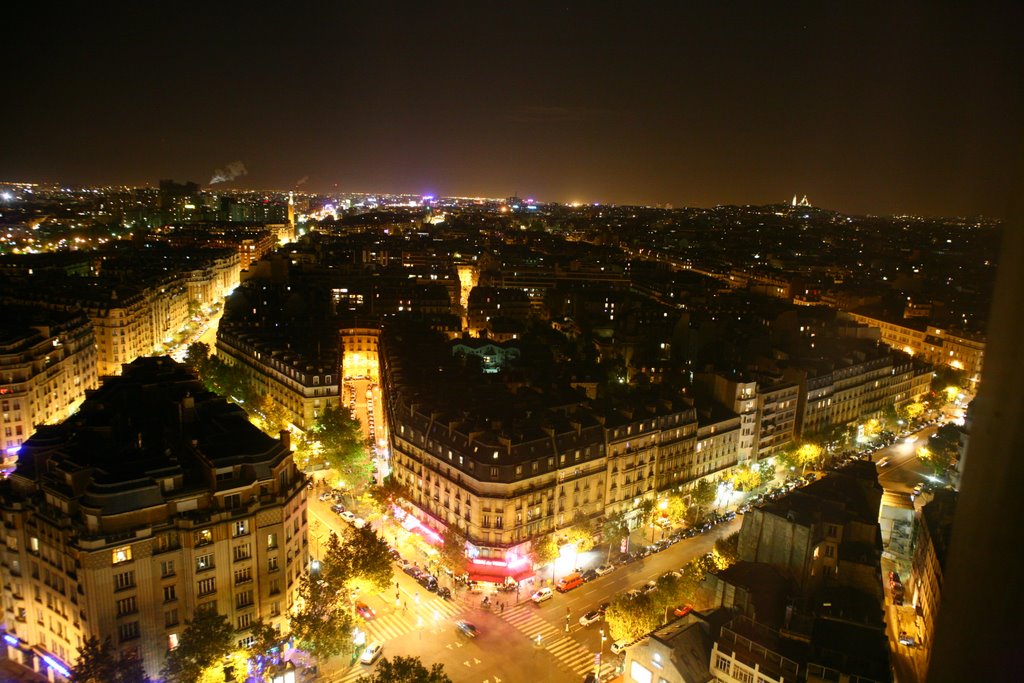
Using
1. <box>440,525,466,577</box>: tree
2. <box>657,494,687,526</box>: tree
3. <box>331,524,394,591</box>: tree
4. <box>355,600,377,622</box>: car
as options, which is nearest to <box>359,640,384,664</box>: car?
<box>355,600,377,622</box>: car

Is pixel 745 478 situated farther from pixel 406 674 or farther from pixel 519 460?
pixel 406 674

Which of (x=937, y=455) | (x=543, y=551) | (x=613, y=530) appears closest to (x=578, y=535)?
(x=613, y=530)

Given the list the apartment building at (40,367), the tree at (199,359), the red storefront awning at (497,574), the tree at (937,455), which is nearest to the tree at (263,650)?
the red storefront awning at (497,574)

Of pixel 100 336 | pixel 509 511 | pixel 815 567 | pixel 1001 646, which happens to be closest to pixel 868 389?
pixel 815 567

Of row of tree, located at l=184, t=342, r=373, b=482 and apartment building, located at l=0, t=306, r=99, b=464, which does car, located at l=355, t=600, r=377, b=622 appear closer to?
row of tree, located at l=184, t=342, r=373, b=482

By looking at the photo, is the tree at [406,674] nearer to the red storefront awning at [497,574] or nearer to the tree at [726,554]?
the red storefront awning at [497,574]

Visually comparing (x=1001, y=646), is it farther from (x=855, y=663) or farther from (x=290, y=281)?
(x=290, y=281)
